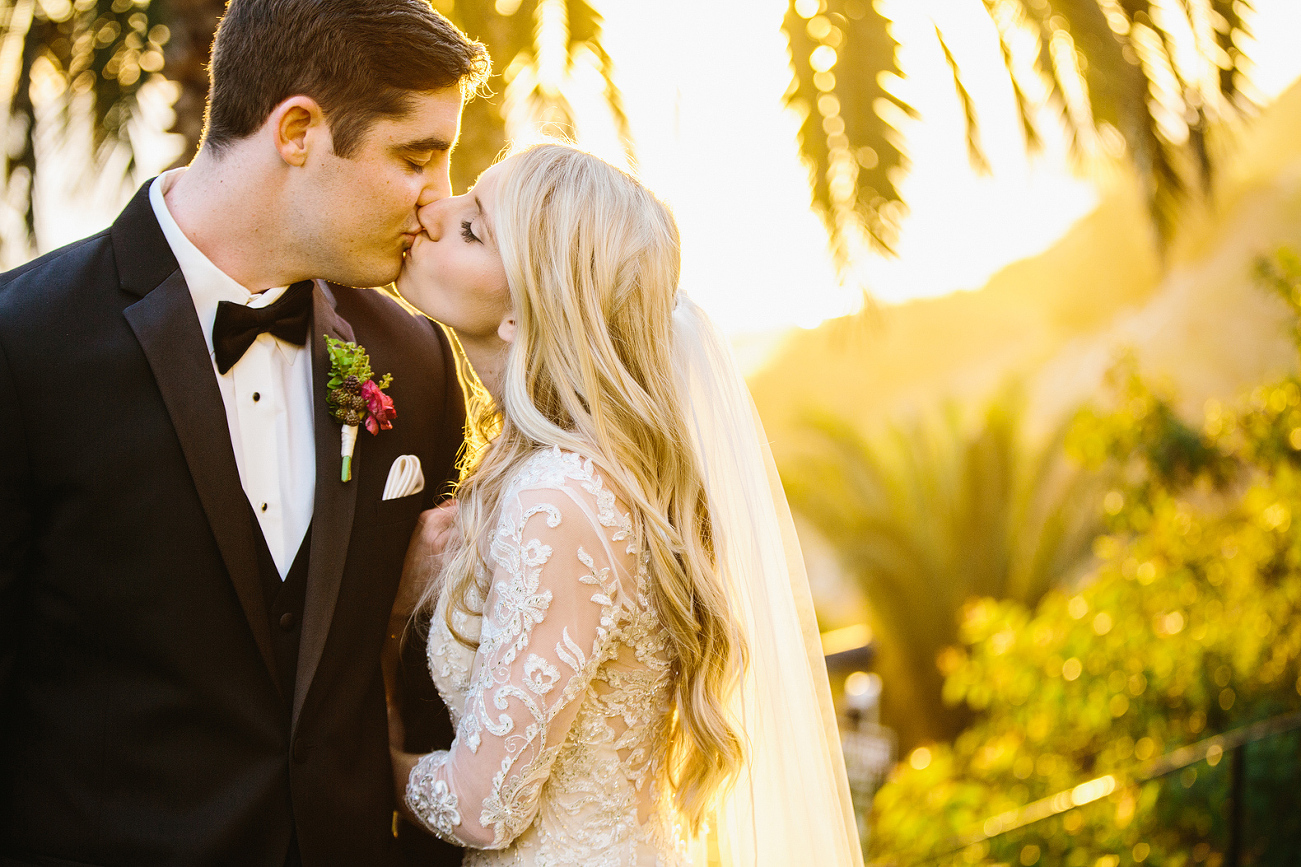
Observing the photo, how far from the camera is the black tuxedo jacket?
176 centimetres

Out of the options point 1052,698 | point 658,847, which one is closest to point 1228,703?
point 1052,698

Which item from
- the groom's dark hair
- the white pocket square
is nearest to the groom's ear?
the groom's dark hair

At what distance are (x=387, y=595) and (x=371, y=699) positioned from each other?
23cm

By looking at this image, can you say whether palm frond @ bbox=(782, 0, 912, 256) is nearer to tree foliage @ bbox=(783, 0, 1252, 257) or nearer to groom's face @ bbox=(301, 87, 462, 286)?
tree foliage @ bbox=(783, 0, 1252, 257)

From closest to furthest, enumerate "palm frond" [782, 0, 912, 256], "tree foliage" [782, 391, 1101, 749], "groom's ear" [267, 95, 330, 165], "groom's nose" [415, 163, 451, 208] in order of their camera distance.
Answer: "groom's ear" [267, 95, 330, 165]
"groom's nose" [415, 163, 451, 208]
"palm frond" [782, 0, 912, 256]
"tree foliage" [782, 391, 1101, 749]

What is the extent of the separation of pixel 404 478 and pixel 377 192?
631 mm

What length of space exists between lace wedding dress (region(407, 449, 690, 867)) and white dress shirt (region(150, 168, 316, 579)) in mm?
396

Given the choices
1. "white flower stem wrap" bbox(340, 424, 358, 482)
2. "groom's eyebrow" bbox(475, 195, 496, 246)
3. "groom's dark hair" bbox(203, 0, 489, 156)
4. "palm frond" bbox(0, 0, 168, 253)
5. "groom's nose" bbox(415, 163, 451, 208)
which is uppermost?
"palm frond" bbox(0, 0, 168, 253)

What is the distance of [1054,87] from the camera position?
3934 mm

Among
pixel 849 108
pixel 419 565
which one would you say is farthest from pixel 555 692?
pixel 849 108

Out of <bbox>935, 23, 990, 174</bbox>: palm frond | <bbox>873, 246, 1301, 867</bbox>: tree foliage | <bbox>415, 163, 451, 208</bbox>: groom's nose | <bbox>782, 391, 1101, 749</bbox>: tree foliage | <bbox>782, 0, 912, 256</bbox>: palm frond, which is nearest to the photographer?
<bbox>415, 163, 451, 208</bbox>: groom's nose

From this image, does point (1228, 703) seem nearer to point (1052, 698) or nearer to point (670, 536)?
point (1052, 698)

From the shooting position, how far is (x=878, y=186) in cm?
368

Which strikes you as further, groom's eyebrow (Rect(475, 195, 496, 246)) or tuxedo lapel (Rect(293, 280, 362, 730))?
groom's eyebrow (Rect(475, 195, 496, 246))
